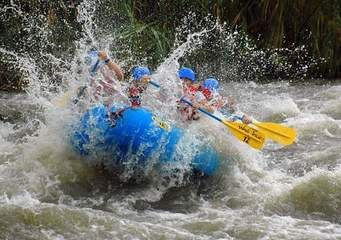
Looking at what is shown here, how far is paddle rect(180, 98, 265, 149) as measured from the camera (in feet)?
18.7

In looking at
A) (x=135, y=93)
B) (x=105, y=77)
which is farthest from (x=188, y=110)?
(x=105, y=77)

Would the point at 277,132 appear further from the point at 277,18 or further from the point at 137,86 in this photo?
the point at 277,18

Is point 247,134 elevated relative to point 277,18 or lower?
lower

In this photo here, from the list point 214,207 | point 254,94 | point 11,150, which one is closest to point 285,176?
point 214,207

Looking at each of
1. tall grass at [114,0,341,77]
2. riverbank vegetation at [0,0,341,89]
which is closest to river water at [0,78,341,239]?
riverbank vegetation at [0,0,341,89]

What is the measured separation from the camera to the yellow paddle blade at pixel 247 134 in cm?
570

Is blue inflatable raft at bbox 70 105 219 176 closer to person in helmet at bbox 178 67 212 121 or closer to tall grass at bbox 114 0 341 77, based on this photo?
person in helmet at bbox 178 67 212 121

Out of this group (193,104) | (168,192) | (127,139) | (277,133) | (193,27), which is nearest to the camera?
(127,139)

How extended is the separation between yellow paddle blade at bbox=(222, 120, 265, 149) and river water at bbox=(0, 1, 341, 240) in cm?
14

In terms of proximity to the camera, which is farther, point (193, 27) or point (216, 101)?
point (193, 27)

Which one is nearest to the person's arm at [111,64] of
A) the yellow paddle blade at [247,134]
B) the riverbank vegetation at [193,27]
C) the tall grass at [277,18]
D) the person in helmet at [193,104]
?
the person in helmet at [193,104]

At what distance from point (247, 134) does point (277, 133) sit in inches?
15.1

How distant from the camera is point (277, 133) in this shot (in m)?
5.95

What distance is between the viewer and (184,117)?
5727mm
